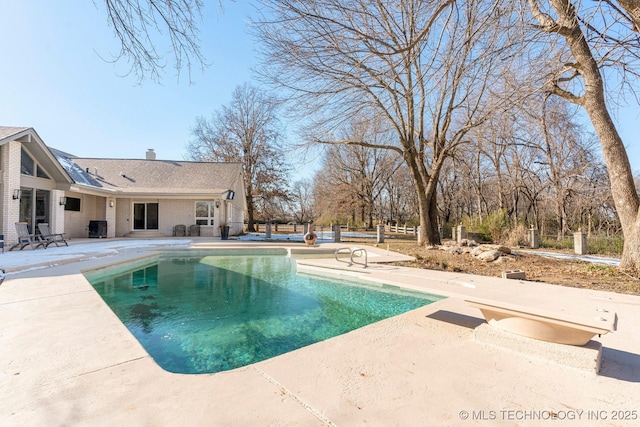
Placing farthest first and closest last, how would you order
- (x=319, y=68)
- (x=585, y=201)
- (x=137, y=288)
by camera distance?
(x=585, y=201) → (x=319, y=68) → (x=137, y=288)

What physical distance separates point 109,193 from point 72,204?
5.57ft

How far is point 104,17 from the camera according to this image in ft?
10.8

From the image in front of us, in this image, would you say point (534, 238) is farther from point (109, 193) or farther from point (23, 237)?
point (109, 193)

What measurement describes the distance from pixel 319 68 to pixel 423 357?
24.2ft

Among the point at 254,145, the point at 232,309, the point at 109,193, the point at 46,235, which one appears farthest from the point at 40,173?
the point at 254,145

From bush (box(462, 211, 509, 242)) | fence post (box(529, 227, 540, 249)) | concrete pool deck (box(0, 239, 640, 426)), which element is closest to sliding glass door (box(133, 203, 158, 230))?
concrete pool deck (box(0, 239, 640, 426))

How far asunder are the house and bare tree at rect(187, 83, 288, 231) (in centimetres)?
227

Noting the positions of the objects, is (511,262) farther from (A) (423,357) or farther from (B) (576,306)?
(A) (423,357)

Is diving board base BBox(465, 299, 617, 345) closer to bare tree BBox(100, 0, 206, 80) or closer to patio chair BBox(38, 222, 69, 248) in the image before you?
bare tree BBox(100, 0, 206, 80)

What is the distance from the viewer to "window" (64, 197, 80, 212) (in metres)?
14.9

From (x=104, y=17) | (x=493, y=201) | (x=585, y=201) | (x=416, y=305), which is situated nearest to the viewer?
(x=104, y=17)

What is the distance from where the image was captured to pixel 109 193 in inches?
624

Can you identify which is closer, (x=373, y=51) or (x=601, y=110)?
(x=373, y=51)

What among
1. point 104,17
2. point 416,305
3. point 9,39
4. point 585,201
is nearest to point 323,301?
point 416,305
